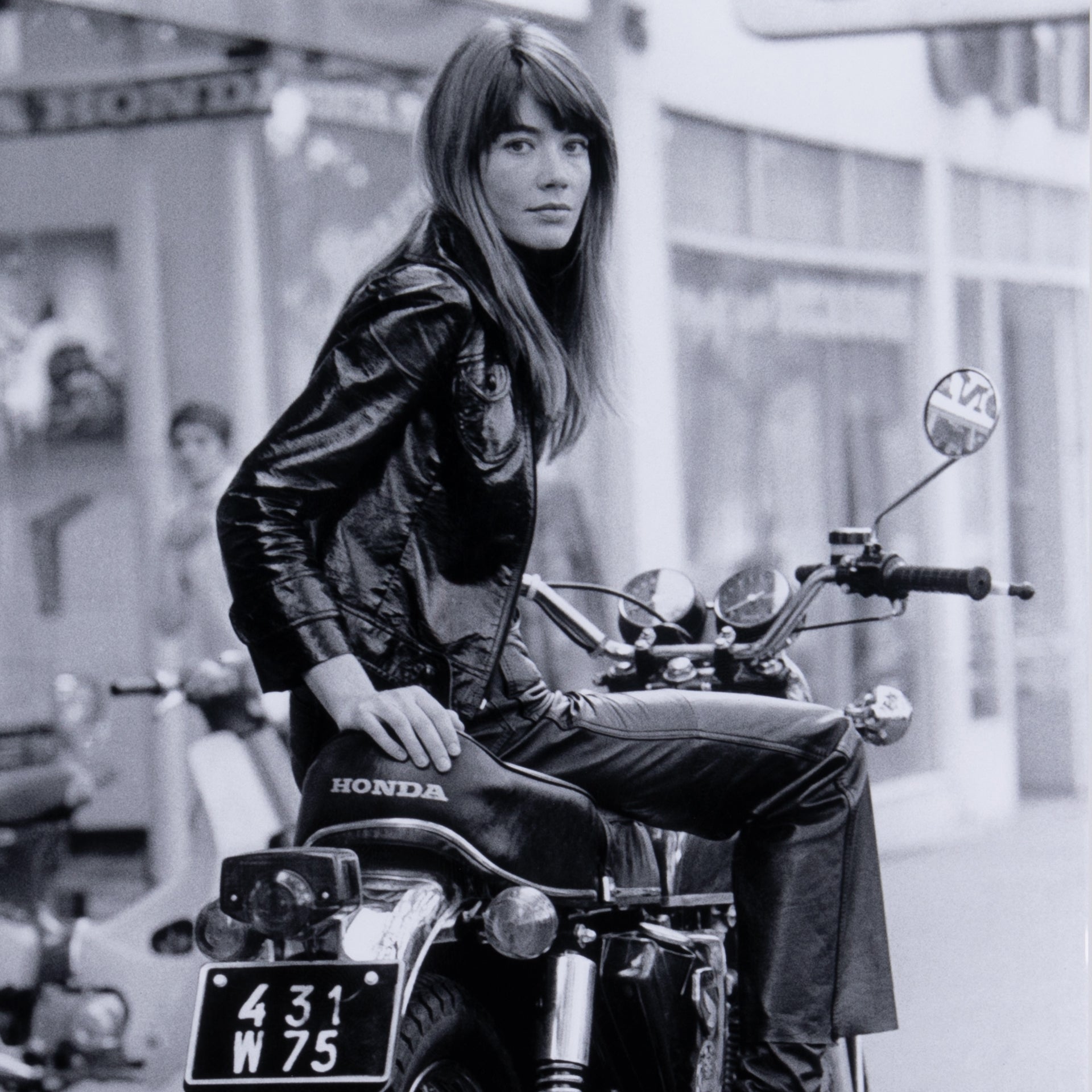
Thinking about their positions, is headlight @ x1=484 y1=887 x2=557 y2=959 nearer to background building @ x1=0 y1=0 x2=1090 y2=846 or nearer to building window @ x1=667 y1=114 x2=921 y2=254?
background building @ x1=0 y1=0 x2=1090 y2=846

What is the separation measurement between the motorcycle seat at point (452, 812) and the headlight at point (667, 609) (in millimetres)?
797

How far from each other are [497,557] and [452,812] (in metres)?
0.35

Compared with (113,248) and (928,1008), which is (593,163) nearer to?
(928,1008)

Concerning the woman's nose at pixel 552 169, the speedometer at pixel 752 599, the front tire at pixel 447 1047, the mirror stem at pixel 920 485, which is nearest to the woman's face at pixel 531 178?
the woman's nose at pixel 552 169

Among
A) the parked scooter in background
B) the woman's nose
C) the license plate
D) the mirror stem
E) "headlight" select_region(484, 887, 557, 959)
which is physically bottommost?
the parked scooter in background

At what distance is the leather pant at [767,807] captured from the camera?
2.82 metres

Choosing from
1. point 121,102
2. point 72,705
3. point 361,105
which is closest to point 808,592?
point 72,705

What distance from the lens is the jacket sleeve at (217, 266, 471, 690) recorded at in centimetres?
254

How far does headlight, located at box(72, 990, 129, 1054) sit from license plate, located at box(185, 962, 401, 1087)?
270 centimetres

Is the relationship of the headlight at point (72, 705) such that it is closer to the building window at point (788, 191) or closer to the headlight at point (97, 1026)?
the headlight at point (97, 1026)

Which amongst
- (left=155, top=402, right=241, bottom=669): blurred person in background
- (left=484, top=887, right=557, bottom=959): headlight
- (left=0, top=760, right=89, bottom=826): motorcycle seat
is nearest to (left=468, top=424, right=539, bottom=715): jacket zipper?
(left=484, top=887, right=557, bottom=959): headlight

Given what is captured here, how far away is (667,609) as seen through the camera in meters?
3.51

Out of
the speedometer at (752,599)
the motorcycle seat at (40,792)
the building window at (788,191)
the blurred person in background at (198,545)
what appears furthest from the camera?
the building window at (788,191)

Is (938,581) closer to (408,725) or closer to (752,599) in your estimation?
(752,599)
